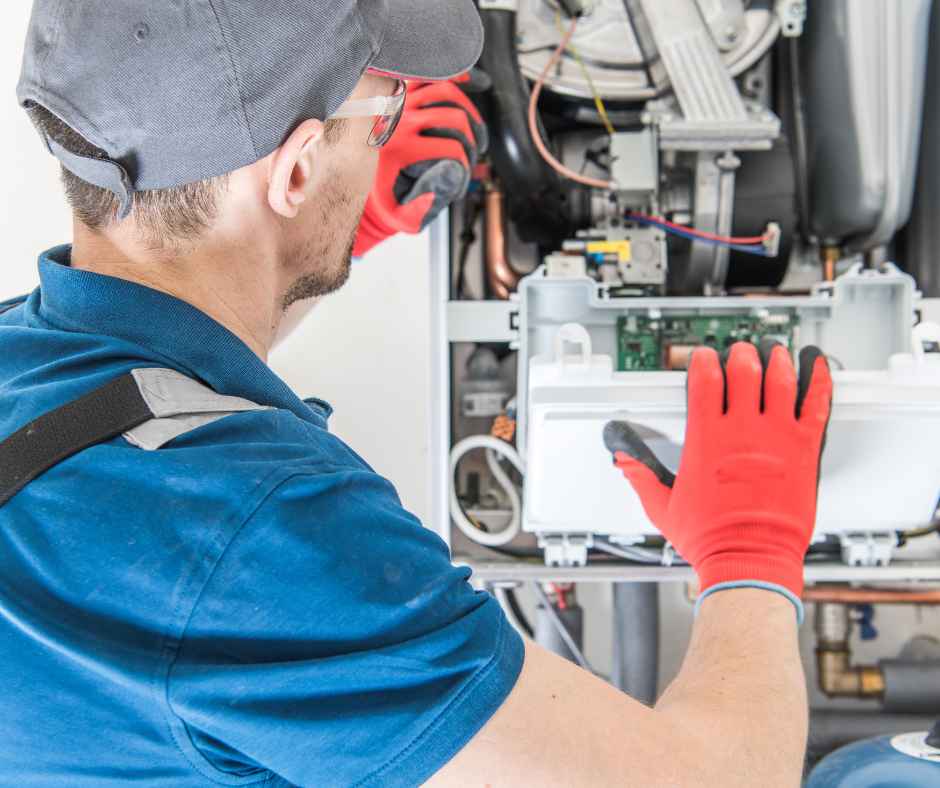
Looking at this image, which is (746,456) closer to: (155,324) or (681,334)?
(681,334)

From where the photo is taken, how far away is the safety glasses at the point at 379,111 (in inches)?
32.0

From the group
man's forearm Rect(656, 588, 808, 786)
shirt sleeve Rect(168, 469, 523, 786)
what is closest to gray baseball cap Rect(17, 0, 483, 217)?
shirt sleeve Rect(168, 469, 523, 786)

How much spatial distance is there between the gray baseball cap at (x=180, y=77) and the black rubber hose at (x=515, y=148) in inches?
26.0

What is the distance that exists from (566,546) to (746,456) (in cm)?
43

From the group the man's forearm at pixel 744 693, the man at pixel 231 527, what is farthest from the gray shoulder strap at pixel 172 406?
the man's forearm at pixel 744 693

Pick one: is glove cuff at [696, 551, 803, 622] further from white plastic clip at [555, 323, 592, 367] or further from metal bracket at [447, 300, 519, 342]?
metal bracket at [447, 300, 519, 342]

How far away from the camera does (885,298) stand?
1290mm

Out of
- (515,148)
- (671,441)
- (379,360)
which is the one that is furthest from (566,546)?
(515,148)

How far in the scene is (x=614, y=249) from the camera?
4.44 feet

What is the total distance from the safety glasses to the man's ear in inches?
1.9

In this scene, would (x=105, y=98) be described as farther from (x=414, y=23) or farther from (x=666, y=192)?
(x=666, y=192)

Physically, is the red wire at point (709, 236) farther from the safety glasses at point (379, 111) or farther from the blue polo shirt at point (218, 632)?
Answer: the blue polo shirt at point (218, 632)

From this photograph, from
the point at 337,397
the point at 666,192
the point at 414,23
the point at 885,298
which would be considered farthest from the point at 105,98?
the point at 885,298

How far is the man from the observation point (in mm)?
587
